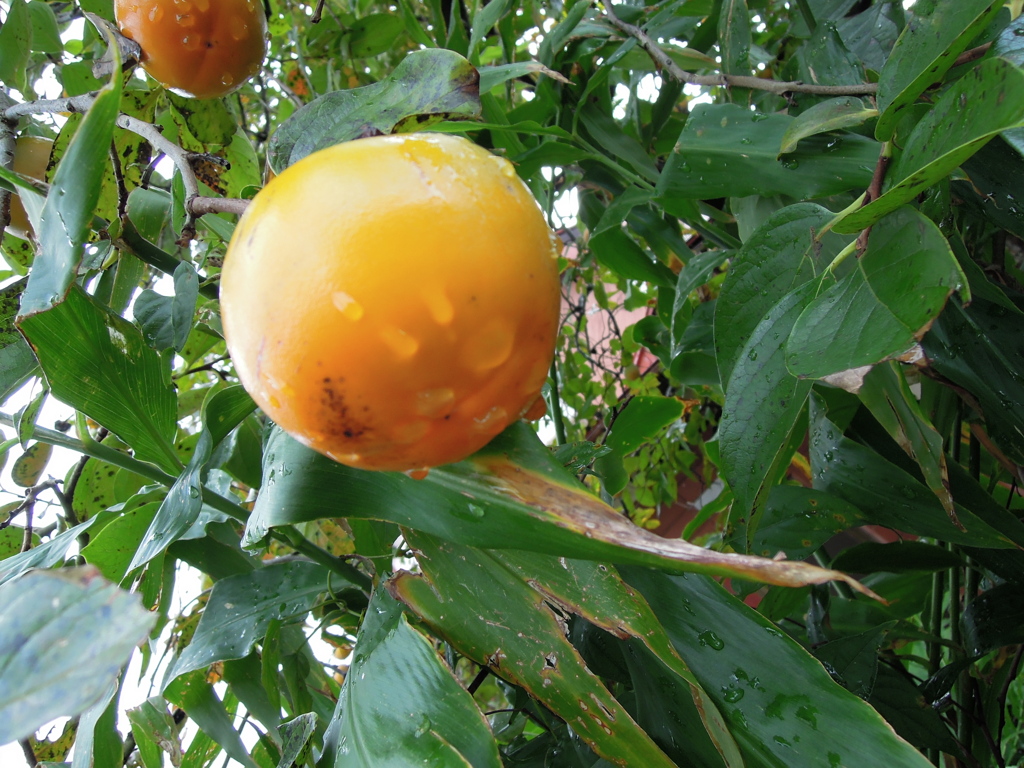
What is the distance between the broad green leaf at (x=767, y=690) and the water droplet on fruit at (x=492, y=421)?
0.25 meters

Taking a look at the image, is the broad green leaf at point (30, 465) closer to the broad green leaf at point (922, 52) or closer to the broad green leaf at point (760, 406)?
the broad green leaf at point (760, 406)

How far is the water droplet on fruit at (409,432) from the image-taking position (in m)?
0.24

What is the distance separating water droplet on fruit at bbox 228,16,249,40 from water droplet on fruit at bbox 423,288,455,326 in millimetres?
370

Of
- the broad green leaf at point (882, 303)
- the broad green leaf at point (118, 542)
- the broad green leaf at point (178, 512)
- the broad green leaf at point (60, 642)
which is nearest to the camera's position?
the broad green leaf at point (60, 642)

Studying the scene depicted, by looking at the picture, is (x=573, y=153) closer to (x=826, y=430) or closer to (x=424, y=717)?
(x=826, y=430)

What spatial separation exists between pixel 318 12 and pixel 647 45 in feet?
0.98

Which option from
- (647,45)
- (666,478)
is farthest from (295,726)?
A: (666,478)

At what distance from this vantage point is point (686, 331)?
714 millimetres

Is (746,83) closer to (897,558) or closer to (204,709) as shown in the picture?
(897,558)

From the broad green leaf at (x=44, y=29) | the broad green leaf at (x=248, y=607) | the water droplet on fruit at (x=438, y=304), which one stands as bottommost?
the broad green leaf at (x=248, y=607)

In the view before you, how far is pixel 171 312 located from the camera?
1.39 feet

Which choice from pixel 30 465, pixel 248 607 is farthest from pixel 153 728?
pixel 30 465

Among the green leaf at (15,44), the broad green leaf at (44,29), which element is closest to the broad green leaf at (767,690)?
the green leaf at (15,44)

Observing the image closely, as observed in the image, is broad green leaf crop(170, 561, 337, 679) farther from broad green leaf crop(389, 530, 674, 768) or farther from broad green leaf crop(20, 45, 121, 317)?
broad green leaf crop(20, 45, 121, 317)
